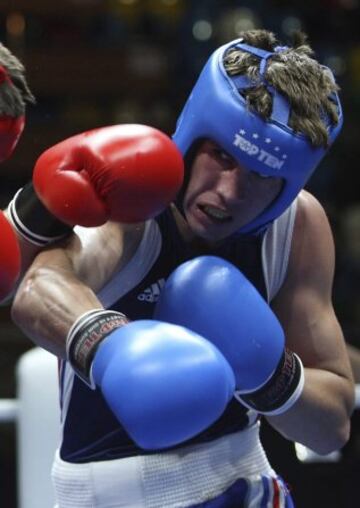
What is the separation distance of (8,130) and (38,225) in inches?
6.3

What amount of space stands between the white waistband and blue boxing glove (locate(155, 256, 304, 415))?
0.18 meters

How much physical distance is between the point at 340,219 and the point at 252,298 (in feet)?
11.4

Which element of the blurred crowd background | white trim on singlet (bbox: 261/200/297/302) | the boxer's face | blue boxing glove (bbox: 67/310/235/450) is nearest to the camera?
blue boxing glove (bbox: 67/310/235/450)

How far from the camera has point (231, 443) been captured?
162 cm

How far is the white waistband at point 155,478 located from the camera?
5.05ft

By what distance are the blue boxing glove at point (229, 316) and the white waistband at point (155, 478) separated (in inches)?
6.9

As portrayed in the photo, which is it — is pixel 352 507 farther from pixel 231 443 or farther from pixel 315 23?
pixel 315 23

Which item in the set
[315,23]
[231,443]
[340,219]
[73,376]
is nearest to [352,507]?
[231,443]

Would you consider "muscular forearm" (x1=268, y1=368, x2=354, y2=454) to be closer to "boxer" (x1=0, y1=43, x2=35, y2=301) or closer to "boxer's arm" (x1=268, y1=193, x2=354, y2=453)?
"boxer's arm" (x1=268, y1=193, x2=354, y2=453)

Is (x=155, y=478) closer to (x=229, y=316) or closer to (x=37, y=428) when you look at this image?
(x=229, y=316)

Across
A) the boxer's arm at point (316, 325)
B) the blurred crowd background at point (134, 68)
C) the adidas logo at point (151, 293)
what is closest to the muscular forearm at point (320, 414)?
the boxer's arm at point (316, 325)

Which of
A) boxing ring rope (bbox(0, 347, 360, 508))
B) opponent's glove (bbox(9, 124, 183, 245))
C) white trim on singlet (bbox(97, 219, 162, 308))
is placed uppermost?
opponent's glove (bbox(9, 124, 183, 245))

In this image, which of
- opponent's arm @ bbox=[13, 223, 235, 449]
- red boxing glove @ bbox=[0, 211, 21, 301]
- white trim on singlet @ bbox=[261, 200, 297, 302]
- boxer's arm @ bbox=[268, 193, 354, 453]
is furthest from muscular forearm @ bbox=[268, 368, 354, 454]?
red boxing glove @ bbox=[0, 211, 21, 301]

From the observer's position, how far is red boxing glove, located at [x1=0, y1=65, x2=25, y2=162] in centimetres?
135
